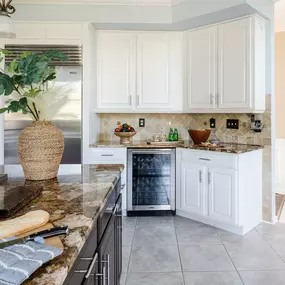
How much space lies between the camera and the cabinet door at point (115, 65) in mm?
3975

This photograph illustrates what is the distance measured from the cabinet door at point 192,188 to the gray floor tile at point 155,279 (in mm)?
1249

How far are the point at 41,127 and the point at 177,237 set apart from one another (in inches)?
83.8

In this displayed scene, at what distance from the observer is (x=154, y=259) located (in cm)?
268

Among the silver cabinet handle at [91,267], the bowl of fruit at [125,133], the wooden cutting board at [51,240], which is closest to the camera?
the wooden cutting board at [51,240]

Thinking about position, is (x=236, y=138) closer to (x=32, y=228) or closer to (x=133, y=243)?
(x=133, y=243)

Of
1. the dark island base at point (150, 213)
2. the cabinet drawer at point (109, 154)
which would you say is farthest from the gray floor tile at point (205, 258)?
the cabinet drawer at point (109, 154)

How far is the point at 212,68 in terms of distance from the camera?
12.2ft

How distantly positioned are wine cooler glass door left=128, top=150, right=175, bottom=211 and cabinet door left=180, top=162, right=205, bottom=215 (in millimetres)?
147

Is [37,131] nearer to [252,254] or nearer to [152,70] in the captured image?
[252,254]

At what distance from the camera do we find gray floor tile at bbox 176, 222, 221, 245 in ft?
10.1

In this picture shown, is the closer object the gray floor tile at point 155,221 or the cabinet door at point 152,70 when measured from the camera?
the gray floor tile at point 155,221

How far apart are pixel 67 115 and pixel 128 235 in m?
1.61

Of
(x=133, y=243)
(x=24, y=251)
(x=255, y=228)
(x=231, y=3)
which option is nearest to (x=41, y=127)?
(x=24, y=251)

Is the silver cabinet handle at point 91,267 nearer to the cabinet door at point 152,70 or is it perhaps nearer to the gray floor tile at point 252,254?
the gray floor tile at point 252,254
